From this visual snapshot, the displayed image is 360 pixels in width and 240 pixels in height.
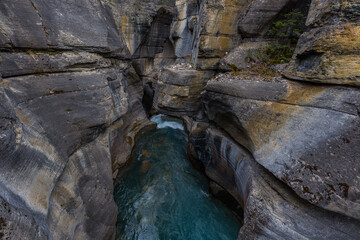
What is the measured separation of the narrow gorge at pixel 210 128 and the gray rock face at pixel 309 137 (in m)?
0.02

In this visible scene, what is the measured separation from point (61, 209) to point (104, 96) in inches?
136

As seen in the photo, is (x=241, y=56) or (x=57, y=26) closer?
(x=57, y=26)

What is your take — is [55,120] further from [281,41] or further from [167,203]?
[281,41]

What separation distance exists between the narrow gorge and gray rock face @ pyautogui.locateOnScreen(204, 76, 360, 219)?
0.02 m

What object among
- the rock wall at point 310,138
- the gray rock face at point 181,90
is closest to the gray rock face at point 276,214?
the rock wall at point 310,138

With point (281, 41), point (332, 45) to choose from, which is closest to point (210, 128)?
point (332, 45)

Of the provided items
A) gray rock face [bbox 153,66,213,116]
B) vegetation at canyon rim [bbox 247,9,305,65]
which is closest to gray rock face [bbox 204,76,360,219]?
vegetation at canyon rim [bbox 247,9,305,65]

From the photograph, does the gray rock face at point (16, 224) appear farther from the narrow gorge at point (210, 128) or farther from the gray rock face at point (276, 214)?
the gray rock face at point (276, 214)

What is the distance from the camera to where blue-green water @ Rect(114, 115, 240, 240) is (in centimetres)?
625

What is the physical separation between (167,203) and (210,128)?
165 inches

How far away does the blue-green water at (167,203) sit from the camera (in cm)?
625

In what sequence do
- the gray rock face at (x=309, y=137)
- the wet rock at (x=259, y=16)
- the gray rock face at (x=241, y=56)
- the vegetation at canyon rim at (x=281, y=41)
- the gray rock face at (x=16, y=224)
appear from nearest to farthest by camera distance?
the gray rock face at (x=16, y=224) < the gray rock face at (x=309, y=137) < the vegetation at canyon rim at (x=281, y=41) < the wet rock at (x=259, y=16) < the gray rock face at (x=241, y=56)

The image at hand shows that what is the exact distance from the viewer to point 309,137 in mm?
3629

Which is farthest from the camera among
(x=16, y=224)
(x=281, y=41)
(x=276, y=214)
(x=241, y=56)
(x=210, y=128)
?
(x=210, y=128)
